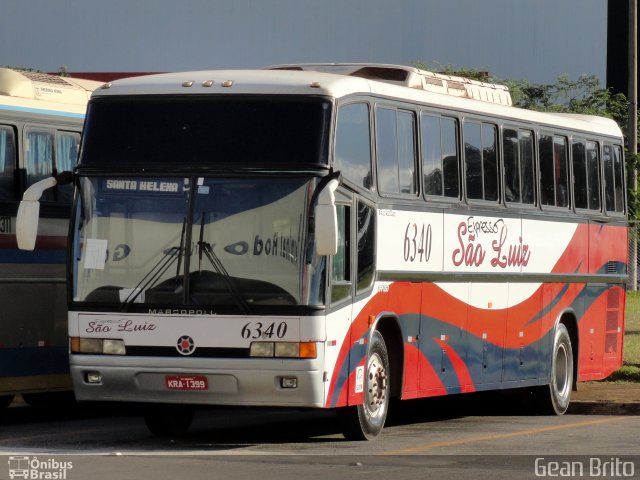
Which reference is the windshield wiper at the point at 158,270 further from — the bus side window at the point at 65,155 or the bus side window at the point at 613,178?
the bus side window at the point at 613,178

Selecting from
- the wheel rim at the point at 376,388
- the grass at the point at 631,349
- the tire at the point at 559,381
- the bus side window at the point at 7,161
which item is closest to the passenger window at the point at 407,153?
the wheel rim at the point at 376,388

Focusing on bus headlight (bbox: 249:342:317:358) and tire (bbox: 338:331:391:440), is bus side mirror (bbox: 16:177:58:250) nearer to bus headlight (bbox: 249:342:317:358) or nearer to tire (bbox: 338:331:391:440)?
bus headlight (bbox: 249:342:317:358)

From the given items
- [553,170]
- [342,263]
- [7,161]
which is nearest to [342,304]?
[342,263]

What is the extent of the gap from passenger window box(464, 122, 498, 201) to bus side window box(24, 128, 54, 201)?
14.8 feet

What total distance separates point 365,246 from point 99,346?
8.55 feet

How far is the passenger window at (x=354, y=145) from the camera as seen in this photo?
14664 mm

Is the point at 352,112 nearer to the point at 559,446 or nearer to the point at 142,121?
the point at 142,121

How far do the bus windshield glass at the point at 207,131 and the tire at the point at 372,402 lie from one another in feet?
7.11

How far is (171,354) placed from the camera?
14273 mm

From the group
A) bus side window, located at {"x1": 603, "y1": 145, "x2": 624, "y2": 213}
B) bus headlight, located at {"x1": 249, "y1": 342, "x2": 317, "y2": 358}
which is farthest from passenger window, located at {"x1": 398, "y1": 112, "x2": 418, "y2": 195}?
bus side window, located at {"x1": 603, "y1": 145, "x2": 624, "y2": 213}

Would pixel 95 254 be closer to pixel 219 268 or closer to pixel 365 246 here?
pixel 219 268

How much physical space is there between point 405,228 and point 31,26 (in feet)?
153

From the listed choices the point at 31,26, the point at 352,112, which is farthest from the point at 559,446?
the point at 31,26

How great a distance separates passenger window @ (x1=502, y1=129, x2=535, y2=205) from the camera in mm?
18625
